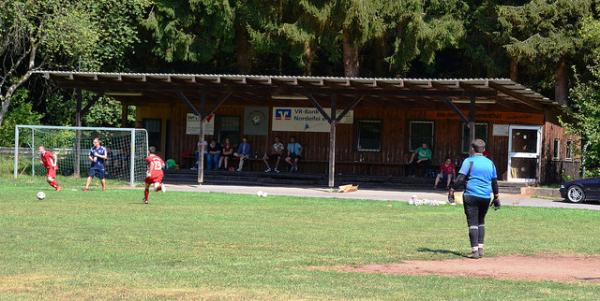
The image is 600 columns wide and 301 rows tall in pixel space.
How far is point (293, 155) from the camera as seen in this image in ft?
131

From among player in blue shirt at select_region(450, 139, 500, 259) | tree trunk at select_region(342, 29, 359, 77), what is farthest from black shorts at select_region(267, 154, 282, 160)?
player in blue shirt at select_region(450, 139, 500, 259)

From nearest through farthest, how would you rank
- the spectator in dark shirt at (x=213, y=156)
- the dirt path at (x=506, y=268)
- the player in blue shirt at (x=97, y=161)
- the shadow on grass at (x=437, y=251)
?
the dirt path at (x=506, y=268) < the shadow on grass at (x=437, y=251) < the player in blue shirt at (x=97, y=161) < the spectator in dark shirt at (x=213, y=156)

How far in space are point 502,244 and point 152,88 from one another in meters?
21.0

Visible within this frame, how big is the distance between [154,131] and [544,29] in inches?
654

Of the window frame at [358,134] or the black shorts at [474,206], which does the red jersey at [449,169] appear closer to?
the window frame at [358,134]

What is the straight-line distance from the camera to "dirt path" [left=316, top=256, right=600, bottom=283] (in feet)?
44.1

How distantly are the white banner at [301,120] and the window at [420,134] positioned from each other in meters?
2.42

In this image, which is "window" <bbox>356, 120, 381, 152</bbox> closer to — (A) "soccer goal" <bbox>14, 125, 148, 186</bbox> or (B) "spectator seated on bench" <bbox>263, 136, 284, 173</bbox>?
(B) "spectator seated on bench" <bbox>263, 136, 284, 173</bbox>

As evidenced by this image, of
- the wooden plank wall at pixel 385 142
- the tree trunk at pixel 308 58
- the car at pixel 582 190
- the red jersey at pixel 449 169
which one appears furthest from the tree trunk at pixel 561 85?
the car at pixel 582 190

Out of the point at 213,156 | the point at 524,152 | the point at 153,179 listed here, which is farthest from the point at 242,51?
the point at 153,179

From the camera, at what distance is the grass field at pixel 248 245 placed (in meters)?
11.5

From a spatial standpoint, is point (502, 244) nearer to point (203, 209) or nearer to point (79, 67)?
point (203, 209)

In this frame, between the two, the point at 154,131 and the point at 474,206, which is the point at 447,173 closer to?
the point at 154,131

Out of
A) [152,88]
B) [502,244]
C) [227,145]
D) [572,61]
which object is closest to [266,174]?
[227,145]
